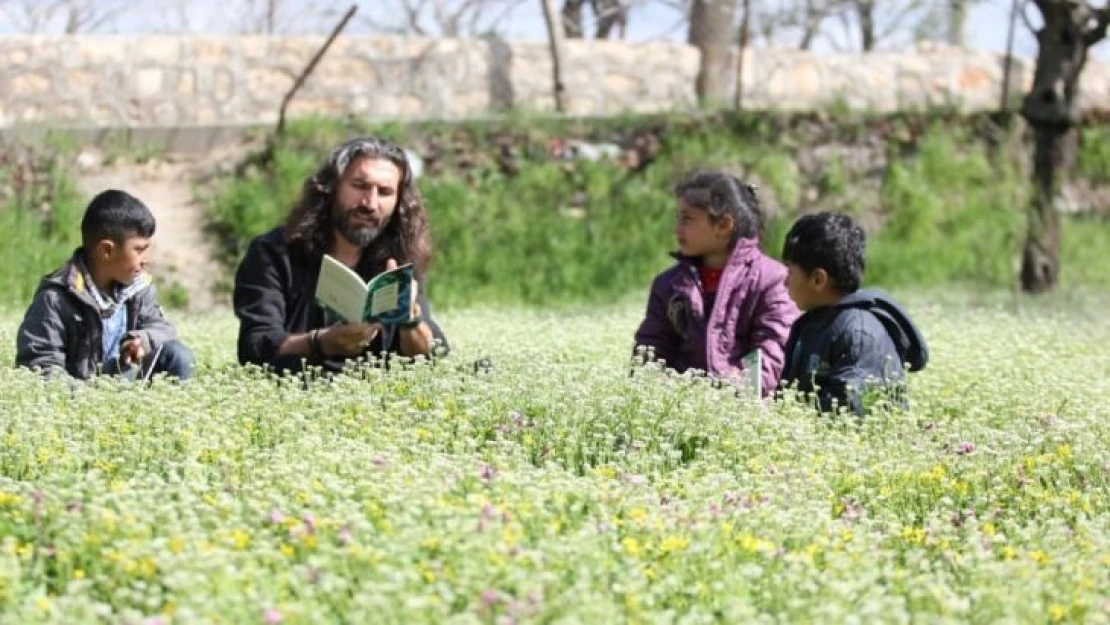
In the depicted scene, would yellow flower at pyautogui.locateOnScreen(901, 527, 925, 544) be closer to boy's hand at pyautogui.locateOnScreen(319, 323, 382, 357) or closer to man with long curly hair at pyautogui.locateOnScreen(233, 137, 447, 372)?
boy's hand at pyautogui.locateOnScreen(319, 323, 382, 357)

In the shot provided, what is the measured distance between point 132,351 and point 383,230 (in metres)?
1.05

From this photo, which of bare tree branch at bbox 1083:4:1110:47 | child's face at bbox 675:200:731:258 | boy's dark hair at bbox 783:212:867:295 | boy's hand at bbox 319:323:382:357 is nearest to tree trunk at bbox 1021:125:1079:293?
bare tree branch at bbox 1083:4:1110:47

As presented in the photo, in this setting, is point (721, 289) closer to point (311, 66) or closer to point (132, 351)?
point (132, 351)

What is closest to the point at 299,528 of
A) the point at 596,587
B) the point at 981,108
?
the point at 596,587

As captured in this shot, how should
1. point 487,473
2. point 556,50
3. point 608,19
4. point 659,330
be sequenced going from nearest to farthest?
point 487,473
point 659,330
point 556,50
point 608,19

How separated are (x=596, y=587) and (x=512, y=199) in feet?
39.9

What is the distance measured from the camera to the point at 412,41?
17.4 metres

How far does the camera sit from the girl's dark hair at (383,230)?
7.02 metres

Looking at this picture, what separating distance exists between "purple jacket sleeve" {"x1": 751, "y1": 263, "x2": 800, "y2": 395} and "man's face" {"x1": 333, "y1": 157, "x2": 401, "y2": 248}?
4.85ft

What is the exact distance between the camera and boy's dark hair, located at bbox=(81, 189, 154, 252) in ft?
21.7

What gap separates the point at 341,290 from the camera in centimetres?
643

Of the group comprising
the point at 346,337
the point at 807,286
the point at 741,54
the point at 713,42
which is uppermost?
the point at 713,42

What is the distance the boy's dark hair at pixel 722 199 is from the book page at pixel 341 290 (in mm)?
1436

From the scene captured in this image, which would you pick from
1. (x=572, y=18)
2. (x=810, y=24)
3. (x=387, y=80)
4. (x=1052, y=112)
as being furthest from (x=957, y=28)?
(x=1052, y=112)
